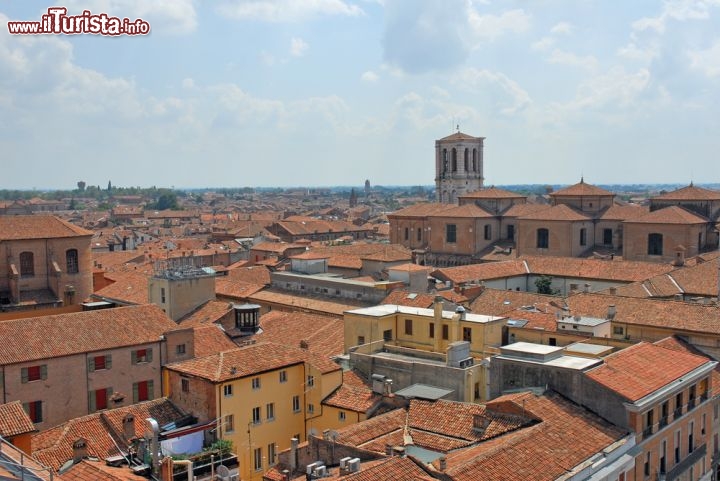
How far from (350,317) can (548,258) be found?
78.0 feet

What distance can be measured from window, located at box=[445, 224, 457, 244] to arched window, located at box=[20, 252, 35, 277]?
34.6 m

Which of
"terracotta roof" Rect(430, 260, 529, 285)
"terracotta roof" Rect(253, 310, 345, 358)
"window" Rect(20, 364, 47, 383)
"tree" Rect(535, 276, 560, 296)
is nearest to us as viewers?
"window" Rect(20, 364, 47, 383)

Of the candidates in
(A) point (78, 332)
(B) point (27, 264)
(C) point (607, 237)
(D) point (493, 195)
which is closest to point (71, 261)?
(B) point (27, 264)

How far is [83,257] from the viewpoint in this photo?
49188mm

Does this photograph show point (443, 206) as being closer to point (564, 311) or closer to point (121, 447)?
point (564, 311)

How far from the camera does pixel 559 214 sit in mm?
61562

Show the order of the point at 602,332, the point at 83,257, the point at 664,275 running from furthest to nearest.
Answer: the point at 83,257
the point at 664,275
the point at 602,332

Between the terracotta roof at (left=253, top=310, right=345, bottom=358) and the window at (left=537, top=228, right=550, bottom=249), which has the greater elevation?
the window at (left=537, top=228, right=550, bottom=249)

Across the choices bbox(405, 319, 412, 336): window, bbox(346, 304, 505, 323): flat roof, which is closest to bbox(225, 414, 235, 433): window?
bbox(346, 304, 505, 323): flat roof

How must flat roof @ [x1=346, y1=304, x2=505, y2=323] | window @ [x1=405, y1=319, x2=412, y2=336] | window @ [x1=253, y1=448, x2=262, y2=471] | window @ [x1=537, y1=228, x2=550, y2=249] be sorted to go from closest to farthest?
1. window @ [x1=253, y1=448, x2=262, y2=471]
2. flat roof @ [x1=346, y1=304, x2=505, y2=323]
3. window @ [x1=405, y1=319, x2=412, y2=336]
4. window @ [x1=537, y1=228, x2=550, y2=249]

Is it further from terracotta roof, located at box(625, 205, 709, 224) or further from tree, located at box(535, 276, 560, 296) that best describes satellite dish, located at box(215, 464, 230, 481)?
terracotta roof, located at box(625, 205, 709, 224)

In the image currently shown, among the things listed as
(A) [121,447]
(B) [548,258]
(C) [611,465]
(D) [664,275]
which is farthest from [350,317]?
(B) [548,258]

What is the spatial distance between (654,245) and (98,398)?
4066 centimetres

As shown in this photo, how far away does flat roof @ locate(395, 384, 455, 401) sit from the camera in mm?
26453
